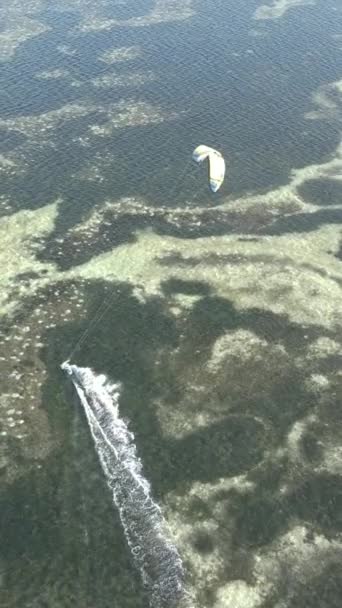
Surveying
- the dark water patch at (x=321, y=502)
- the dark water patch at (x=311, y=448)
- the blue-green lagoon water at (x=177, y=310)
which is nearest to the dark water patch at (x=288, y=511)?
the dark water patch at (x=321, y=502)

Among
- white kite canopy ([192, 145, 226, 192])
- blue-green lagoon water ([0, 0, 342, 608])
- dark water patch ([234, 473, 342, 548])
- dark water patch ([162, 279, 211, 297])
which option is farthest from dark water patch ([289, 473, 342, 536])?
white kite canopy ([192, 145, 226, 192])

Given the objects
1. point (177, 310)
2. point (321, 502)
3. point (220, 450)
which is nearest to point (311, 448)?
point (321, 502)

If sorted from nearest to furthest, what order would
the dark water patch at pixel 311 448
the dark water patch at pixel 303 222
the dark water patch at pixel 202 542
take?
1. the dark water patch at pixel 202 542
2. the dark water patch at pixel 311 448
3. the dark water patch at pixel 303 222

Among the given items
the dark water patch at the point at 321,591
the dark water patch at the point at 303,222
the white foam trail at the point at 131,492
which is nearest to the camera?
the dark water patch at the point at 321,591

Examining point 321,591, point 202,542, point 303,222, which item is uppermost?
point 303,222

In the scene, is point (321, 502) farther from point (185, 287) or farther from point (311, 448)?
point (185, 287)

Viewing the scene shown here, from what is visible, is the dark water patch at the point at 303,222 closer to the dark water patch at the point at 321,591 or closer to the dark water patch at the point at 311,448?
the dark water patch at the point at 311,448

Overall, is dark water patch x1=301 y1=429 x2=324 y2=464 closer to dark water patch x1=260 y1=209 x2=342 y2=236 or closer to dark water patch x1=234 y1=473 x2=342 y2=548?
dark water patch x1=234 y1=473 x2=342 y2=548
